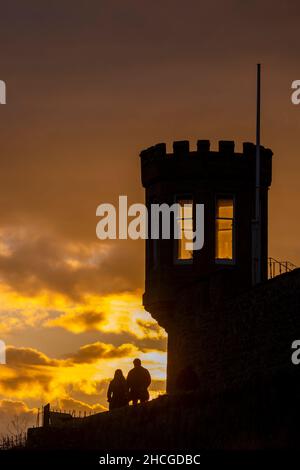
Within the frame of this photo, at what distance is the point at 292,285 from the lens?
1702 inches

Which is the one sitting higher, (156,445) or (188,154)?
(188,154)

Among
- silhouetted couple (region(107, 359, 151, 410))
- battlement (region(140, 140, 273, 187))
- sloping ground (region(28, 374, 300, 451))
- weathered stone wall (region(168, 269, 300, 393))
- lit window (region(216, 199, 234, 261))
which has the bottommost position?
sloping ground (region(28, 374, 300, 451))

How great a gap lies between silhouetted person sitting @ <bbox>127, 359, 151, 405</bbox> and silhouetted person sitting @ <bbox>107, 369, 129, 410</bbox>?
0.60 metres

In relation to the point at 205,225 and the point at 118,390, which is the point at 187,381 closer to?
the point at 118,390

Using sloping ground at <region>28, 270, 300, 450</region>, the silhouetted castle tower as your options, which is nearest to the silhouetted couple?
sloping ground at <region>28, 270, 300, 450</region>

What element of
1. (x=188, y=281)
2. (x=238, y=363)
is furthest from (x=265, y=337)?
(x=188, y=281)

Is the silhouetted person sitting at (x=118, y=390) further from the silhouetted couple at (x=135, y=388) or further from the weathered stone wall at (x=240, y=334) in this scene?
the weathered stone wall at (x=240, y=334)

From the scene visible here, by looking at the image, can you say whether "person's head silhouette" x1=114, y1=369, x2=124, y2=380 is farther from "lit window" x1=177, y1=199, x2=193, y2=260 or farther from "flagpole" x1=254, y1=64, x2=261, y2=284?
"lit window" x1=177, y1=199, x2=193, y2=260

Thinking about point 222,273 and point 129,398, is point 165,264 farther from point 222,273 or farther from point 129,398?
point 129,398

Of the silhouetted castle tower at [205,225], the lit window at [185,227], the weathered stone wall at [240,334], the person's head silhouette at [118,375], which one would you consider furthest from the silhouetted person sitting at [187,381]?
the lit window at [185,227]

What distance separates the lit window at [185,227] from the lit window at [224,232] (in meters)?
0.91

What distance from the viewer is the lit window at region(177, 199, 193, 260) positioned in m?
54.7

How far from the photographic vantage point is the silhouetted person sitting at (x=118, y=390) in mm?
47906
